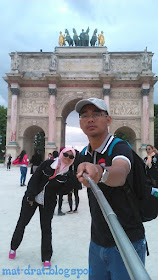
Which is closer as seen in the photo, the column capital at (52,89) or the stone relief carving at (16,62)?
the column capital at (52,89)

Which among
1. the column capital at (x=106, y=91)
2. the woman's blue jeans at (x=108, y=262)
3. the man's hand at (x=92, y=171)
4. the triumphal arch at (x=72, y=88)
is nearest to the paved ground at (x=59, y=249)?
the woman's blue jeans at (x=108, y=262)

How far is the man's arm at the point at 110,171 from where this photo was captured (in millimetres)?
1028

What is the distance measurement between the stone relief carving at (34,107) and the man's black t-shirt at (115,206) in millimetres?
27765

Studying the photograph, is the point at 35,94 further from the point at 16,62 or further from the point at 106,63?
the point at 106,63

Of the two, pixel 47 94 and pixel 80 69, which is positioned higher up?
pixel 80 69

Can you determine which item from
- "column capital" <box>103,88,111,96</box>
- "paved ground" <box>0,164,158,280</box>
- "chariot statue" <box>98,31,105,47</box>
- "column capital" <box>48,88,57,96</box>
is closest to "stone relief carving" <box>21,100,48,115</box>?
"column capital" <box>48,88,57,96</box>

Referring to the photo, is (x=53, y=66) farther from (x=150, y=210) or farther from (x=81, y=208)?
(x=150, y=210)

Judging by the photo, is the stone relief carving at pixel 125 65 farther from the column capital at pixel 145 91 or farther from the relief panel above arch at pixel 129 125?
the relief panel above arch at pixel 129 125

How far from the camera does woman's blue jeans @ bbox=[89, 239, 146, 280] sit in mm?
1427

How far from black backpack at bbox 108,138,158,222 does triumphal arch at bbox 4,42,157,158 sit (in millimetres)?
26066

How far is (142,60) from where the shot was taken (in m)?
27.9

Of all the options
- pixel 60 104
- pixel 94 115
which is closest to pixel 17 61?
pixel 60 104

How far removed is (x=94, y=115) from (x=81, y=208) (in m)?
5.96

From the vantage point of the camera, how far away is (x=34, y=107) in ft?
94.6
